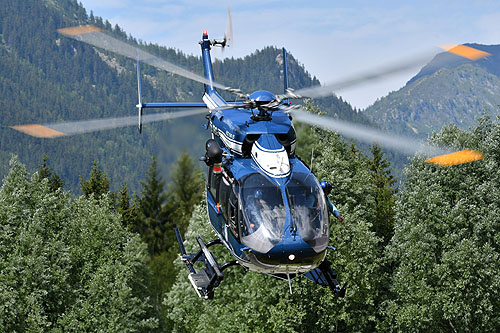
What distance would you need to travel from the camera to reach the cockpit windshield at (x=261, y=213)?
49.1ft

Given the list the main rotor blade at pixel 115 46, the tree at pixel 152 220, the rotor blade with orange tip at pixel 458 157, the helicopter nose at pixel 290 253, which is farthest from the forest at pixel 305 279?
the tree at pixel 152 220

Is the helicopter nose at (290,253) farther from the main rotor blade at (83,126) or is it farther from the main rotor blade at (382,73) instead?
the main rotor blade at (83,126)

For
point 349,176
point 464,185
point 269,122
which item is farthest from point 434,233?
point 269,122

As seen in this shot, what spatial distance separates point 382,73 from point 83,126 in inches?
289

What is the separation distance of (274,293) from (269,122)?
20.1 metres

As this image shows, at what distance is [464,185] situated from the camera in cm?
3859

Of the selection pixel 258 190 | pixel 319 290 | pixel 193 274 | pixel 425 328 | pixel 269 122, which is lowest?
pixel 425 328

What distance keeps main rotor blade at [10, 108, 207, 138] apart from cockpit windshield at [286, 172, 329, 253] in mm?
3823

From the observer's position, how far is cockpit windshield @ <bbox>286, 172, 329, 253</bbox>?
15.0 m

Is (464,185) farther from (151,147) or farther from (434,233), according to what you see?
(151,147)

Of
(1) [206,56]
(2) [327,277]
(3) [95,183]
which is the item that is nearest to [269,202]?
(2) [327,277]

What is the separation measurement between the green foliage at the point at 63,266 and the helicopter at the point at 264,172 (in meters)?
17.9

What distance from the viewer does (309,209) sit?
50.2 ft

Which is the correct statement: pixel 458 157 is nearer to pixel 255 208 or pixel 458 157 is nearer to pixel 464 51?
pixel 464 51
